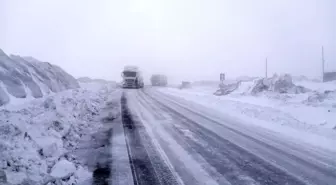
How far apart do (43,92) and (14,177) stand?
36.0 ft

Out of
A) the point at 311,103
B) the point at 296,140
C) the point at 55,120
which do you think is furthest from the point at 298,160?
the point at 311,103

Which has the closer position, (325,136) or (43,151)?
(43,151)

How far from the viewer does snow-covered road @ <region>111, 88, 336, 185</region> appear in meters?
5.05

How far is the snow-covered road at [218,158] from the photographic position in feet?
16.6

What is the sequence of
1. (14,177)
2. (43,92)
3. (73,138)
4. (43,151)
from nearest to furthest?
1. (14,177)
2. (43,151)
3. (73,138)
4. (43,92)

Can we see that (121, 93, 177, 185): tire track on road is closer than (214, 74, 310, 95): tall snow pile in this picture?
Yes

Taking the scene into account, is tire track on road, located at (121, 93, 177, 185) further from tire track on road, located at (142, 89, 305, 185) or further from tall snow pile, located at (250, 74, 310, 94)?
tall snow pile, located at (250, 74, 310, 94)

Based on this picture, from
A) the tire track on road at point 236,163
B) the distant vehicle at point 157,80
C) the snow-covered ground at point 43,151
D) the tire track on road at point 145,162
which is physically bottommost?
the tire track on road at point 236,163

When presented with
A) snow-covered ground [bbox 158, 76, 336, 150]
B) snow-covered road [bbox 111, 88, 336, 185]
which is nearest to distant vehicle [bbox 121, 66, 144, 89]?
snow-covered ground [bbox 158, 76, 336, 150]

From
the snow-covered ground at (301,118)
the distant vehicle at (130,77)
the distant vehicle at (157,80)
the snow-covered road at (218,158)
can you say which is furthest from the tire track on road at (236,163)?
the distant vehicle at (157,80)

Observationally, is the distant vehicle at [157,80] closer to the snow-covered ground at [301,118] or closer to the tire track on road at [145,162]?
the snow-covered ground at [301,118]

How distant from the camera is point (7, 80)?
11.2 m

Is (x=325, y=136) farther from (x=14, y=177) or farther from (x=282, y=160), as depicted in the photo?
(x=14, y=177)

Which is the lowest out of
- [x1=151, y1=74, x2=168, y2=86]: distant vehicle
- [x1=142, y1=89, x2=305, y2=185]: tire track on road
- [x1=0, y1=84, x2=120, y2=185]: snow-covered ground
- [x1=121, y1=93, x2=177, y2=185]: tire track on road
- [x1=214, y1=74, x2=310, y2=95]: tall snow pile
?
[x1=142, y1=89, x2=305, y2=185]: tire track on road
